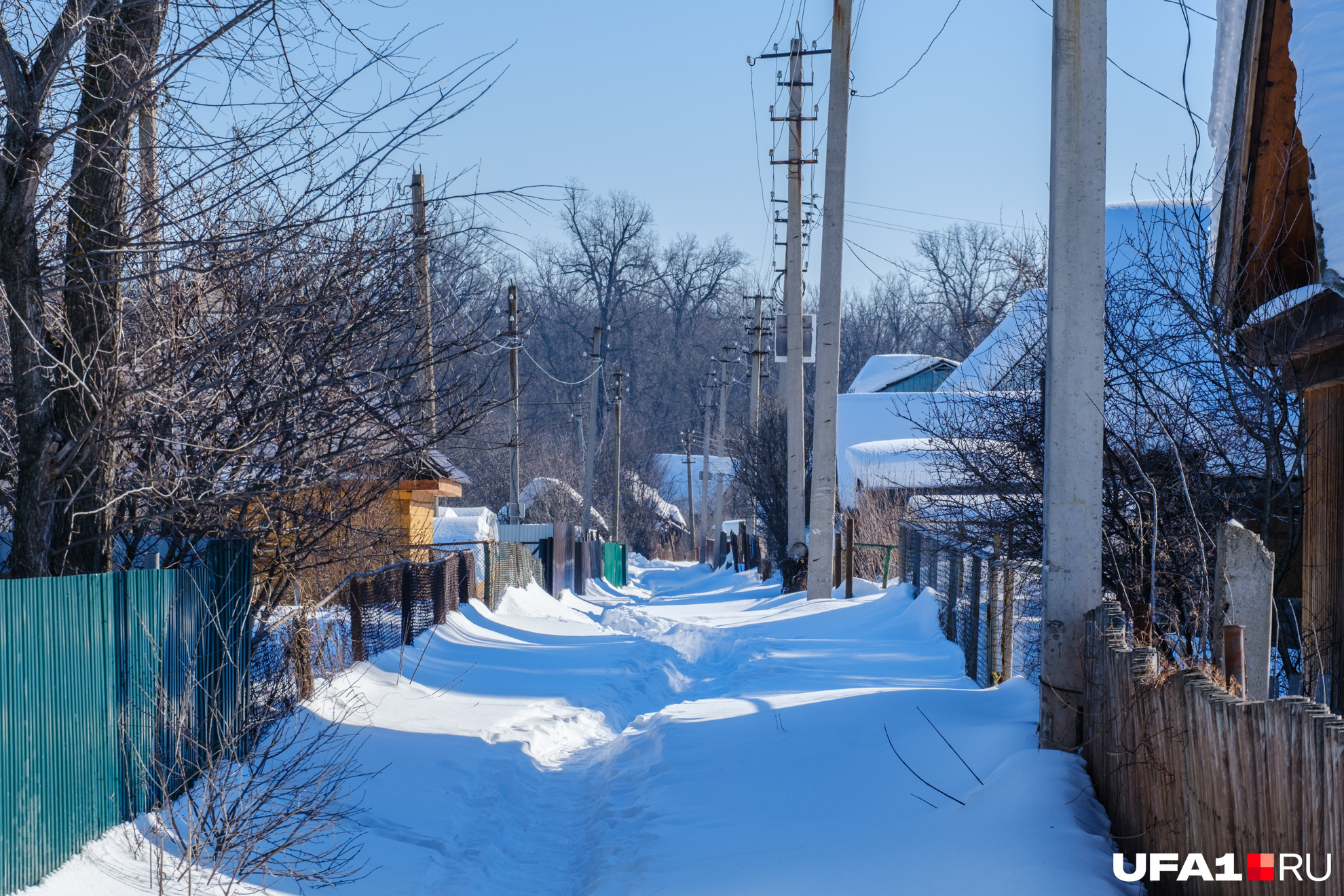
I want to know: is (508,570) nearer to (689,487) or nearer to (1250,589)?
(1250,589)

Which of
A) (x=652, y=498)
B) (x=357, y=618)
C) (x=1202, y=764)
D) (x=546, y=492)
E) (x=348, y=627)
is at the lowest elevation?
(x=652, y=498)

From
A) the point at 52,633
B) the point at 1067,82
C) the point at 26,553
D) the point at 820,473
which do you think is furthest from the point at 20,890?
the point at 820,473

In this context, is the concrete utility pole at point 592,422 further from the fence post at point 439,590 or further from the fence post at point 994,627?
the fence post at point 994,627

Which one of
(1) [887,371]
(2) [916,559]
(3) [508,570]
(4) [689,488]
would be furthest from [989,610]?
(4) [689,488]

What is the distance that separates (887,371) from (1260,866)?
44.7 metres

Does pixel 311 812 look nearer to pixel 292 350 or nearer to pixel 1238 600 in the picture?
pixel 292 350

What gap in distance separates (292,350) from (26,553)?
1979mm

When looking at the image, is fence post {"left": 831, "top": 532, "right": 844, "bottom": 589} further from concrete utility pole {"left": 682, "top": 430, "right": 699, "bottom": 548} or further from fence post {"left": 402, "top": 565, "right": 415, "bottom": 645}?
concrete utility pole {"left": 682, "top": 430, "right": 699, "bottom": 548}

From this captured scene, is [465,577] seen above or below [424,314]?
below

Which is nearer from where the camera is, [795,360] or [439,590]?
[439,590]

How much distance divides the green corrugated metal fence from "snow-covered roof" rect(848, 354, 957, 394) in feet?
128

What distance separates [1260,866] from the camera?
3.57 metres

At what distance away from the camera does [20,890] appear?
4531mm

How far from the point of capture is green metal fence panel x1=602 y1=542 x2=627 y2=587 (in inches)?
1458
